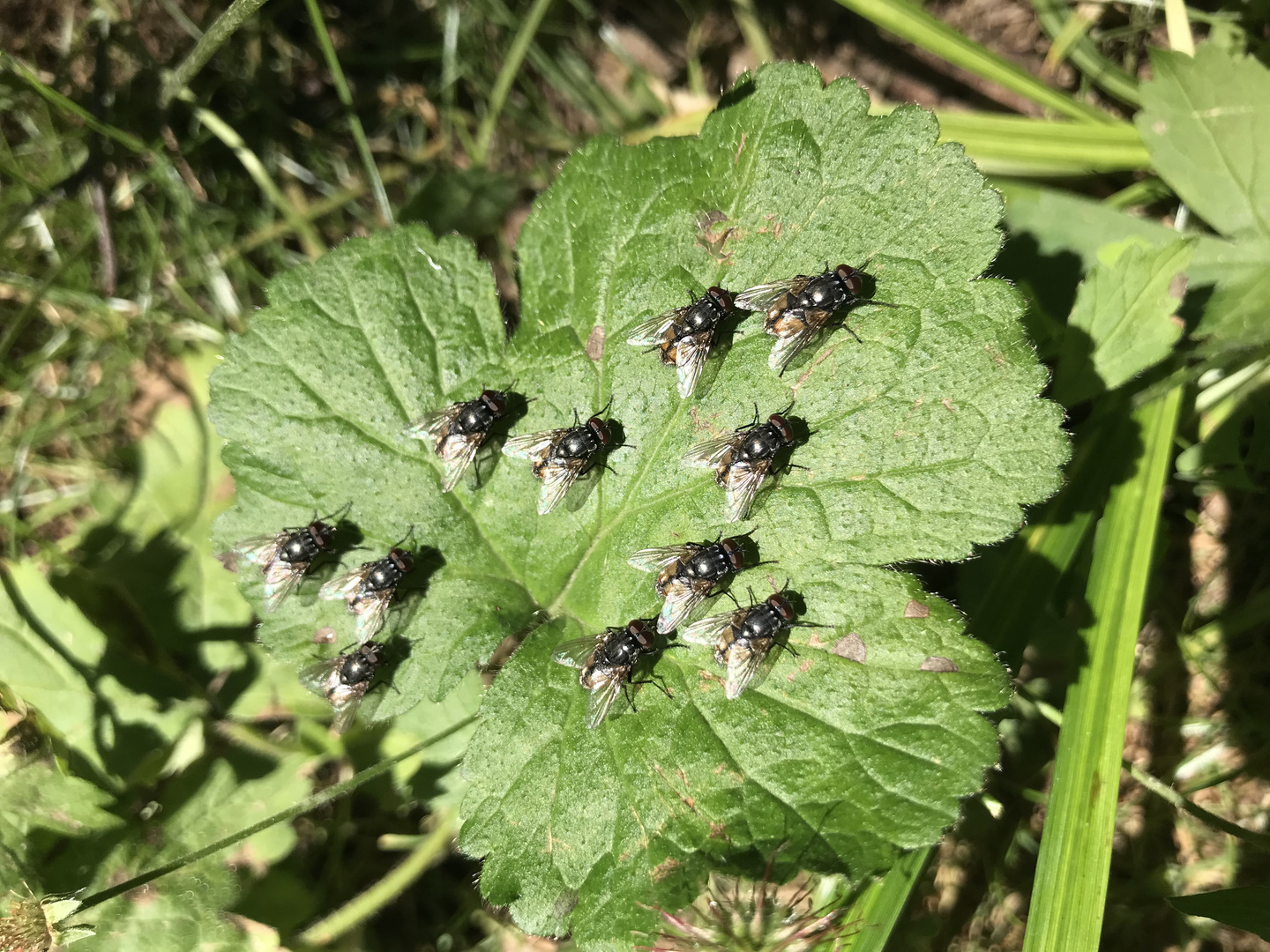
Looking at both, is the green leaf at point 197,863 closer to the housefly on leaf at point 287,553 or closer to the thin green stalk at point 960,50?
the housefly on leaf at point 287,553

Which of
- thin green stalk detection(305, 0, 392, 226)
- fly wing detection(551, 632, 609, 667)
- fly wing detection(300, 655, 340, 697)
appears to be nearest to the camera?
fly wing detection(551, 632, 609, 667)

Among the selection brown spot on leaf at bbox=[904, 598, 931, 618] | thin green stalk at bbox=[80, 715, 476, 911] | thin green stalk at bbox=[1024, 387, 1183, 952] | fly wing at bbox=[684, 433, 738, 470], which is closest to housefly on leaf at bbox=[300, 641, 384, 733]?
thin green stalk at bbox=[80, 715, 476, 911]

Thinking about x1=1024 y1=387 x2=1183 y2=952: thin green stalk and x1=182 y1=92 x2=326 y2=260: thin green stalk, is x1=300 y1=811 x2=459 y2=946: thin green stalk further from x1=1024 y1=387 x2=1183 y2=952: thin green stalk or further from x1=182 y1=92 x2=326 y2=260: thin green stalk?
x1=182 y1=92 x2=326 y2=260: thin green stalk

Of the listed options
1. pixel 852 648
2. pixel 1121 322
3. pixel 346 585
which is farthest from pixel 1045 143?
pixel 346 585

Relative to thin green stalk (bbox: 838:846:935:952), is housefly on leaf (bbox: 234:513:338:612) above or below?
above

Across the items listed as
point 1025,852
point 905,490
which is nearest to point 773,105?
point 905,490

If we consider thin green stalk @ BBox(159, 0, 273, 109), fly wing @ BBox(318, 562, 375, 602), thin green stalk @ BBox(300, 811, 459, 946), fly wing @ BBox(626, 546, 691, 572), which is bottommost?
thin green stalk @ BBox(300, 811, 459, 946)
